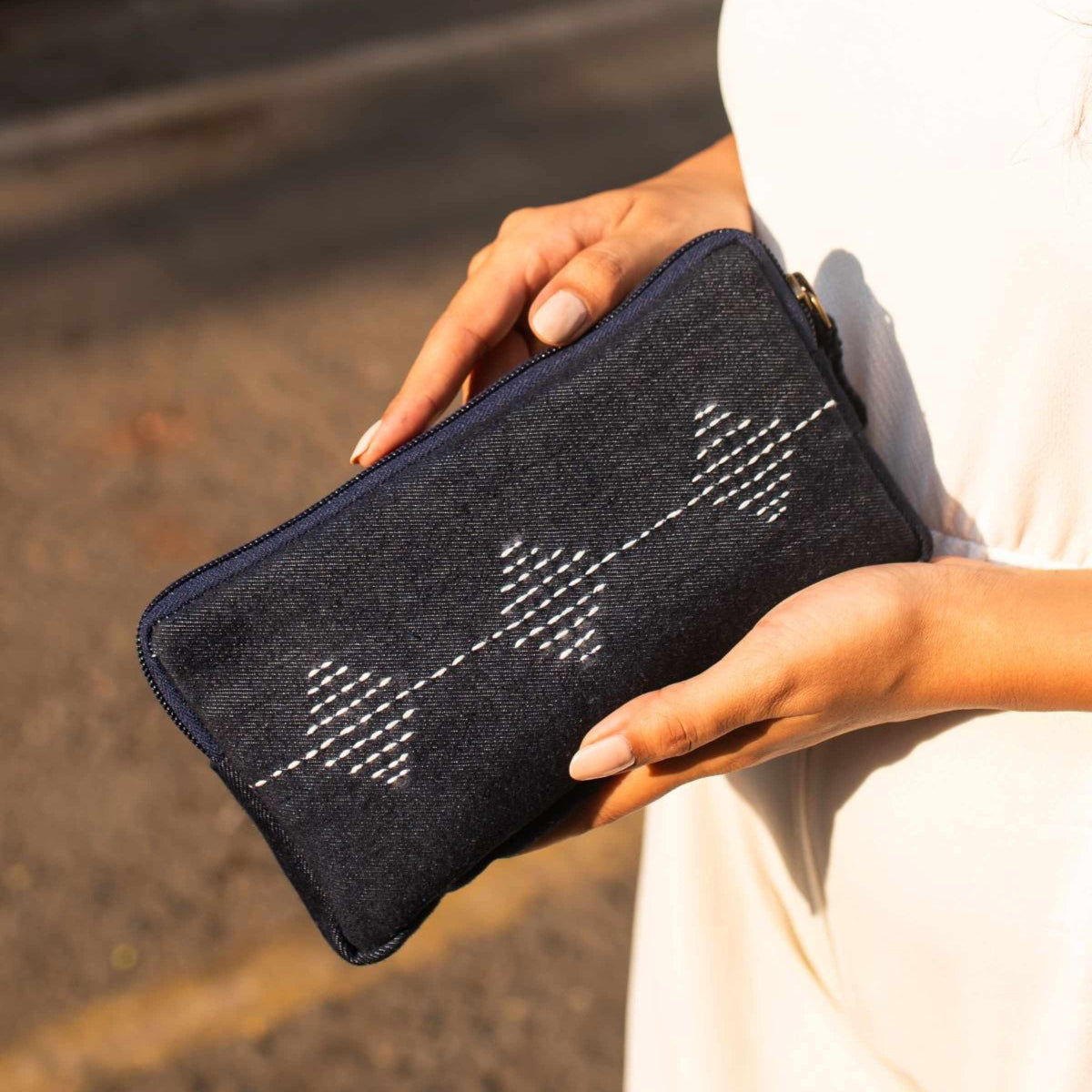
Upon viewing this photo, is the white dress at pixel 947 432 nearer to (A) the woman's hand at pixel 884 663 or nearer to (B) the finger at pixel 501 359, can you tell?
(A) the woman's hand at pixel 884 663

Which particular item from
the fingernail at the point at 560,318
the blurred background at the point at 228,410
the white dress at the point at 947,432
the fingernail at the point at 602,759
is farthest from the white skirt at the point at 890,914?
the blurred background at the point at 228,410

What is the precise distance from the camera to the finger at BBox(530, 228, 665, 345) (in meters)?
1.06

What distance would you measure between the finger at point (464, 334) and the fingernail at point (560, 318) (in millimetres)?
115

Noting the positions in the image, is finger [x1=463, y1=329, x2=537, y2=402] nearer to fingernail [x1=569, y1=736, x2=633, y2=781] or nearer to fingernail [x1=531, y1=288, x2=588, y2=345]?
fingernail [x1=531, y1=288, x2=588, y2=345]

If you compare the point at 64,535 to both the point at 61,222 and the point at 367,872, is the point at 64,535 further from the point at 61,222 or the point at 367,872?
the point at 367,872

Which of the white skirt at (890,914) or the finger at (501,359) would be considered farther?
the finger at (501,359)

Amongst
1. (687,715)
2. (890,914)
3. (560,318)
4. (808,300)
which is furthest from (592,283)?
(890,914)

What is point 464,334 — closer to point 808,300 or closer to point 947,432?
point 808,300

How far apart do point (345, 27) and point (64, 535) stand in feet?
11.0

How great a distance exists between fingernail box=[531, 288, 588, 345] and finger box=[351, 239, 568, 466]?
0.38ft

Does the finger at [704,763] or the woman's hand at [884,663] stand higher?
the woman's hand at [884,663]

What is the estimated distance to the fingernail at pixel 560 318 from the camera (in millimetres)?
1052

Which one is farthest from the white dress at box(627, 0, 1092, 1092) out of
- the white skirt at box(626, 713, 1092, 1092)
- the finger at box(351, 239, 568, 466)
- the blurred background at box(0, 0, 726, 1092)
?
the blurred background at box(0, 0, 726, 1092)

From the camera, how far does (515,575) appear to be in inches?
39.7
